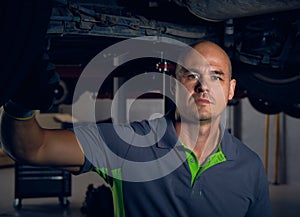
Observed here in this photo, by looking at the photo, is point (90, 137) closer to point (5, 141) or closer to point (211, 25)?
point (5, 141)

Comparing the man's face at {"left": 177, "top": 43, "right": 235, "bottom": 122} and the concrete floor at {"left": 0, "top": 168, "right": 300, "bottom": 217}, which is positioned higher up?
the man's face at {"left": 177, "top": 43, "right": 235, "bottom": 122}

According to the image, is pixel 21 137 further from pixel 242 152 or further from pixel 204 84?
pixel 242 152

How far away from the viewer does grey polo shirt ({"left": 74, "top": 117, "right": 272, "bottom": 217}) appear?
134cm

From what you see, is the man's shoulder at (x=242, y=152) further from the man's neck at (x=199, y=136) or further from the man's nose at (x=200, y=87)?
the man's nose at (x=200, y=87)

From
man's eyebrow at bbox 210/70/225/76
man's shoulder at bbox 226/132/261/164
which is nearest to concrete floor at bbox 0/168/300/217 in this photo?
man's shoulder at bbox 226/132/261/164

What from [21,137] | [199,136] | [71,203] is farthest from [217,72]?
[71,203]

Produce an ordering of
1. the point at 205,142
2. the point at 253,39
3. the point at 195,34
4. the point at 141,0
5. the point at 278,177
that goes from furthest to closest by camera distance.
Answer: the point at 278,177 → the point at 253,39 → the point at 195,34 → the point at 141,0 → the point at 205,142

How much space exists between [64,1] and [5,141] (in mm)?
530

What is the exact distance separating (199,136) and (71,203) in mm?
3098

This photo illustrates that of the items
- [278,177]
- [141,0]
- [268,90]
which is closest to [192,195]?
[141,0]

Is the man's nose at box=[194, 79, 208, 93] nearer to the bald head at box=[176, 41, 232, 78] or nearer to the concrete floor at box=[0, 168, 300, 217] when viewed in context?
the bald head at box=[176, 41, 232, 78]

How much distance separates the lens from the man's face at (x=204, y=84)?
Result: 4.46ft

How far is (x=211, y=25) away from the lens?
2158mm

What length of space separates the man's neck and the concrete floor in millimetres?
2591
